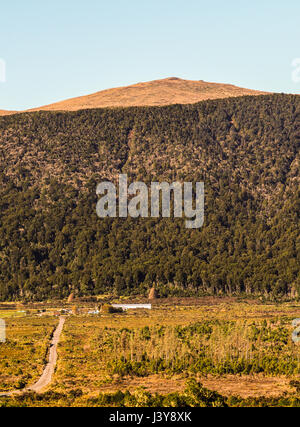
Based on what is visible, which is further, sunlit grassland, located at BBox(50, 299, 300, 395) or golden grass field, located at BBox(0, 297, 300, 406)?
A: sunlit grassland, located at BBox(50, 299, 300, 395)

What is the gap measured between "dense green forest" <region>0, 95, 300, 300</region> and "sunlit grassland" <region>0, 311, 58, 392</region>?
3390 cm

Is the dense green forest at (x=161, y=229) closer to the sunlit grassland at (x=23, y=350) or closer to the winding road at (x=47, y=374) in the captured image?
the sunlit grassland at (x=23, y=350)

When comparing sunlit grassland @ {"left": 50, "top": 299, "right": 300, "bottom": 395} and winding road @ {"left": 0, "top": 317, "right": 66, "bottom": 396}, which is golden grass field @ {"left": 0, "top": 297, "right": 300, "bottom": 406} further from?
winding road @ {"left": 0, "top": 317, "right": 66, "bottom": 396}

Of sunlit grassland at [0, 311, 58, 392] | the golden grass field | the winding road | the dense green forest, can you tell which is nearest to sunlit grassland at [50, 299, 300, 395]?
the golden grass field

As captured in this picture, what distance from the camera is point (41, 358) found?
75812mm

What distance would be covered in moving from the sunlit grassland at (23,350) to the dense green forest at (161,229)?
33899 millimetres

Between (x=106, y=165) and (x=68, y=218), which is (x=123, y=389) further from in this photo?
(x=106, y=165)

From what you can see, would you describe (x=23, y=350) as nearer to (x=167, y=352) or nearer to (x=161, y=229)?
(x=167, y=352)

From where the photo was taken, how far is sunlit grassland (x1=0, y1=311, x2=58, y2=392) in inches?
2562

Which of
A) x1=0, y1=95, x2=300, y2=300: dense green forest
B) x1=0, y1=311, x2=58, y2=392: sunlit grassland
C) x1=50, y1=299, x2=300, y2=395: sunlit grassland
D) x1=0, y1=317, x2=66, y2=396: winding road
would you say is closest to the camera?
x1=0, y1=317, x2=66, y2=396: winding road

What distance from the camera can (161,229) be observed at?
16700 cm

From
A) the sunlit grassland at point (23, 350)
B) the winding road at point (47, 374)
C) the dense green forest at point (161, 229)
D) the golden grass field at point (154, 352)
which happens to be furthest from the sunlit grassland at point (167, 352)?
the dense green forest at point (161, 229)

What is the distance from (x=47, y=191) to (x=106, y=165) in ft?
71.5

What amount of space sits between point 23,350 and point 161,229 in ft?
286
